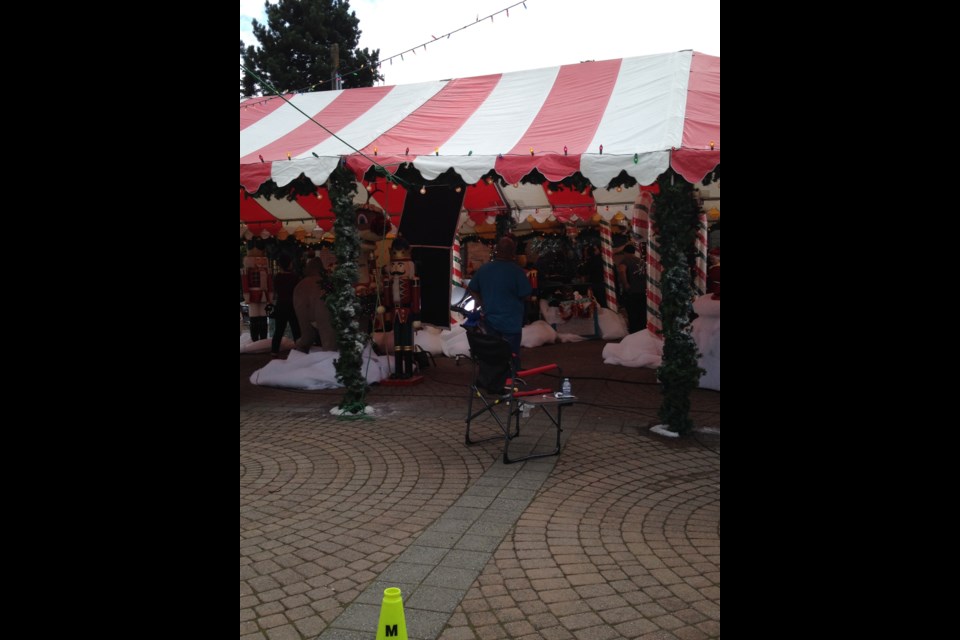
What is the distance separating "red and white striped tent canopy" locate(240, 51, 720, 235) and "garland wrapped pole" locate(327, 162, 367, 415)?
362 mm

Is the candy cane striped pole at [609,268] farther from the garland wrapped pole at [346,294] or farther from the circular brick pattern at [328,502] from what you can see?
the circular brick pattern at [328,502]

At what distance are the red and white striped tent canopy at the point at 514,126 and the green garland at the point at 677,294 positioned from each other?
1.23ft

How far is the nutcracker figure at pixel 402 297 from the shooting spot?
7.63 metres

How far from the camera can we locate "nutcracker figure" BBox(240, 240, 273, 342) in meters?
11.3

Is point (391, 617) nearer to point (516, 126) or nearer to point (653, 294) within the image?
point (516, 126)

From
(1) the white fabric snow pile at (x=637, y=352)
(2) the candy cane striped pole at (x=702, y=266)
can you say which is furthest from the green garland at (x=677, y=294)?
(2) the candy cane striped pole at (x=702, y=266)

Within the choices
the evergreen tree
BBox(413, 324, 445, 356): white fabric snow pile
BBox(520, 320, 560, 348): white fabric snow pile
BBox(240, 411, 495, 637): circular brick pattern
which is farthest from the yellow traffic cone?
the evergreen tree

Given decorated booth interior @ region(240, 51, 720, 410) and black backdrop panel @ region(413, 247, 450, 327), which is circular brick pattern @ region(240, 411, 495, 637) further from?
black backdrop panel @ region(413, 247, 450, 327)

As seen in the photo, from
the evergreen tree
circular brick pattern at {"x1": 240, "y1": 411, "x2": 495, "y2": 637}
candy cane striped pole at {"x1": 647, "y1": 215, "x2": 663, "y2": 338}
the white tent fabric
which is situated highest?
the evergreen tree

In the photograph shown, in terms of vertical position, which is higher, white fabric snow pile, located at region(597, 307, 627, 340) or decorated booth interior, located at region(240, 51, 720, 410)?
decorated booth interior, located at region(240, 51, 720, 410)

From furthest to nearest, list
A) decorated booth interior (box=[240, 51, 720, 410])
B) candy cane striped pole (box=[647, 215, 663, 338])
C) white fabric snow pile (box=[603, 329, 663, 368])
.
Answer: candy cane striped pole (box=[647, 215, 663, 338]) < white fabric snow pile (box=[603, 329, 663, 368]) < decorated booth interior (box=[240, 51, 720, 410])

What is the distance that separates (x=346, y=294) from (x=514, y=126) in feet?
8.25
